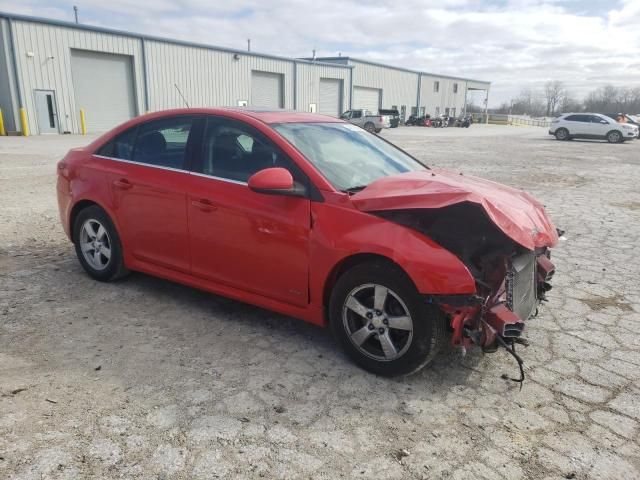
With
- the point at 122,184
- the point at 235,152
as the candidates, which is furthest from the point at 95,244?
the point at 235,152

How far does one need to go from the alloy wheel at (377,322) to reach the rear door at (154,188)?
1533 mm

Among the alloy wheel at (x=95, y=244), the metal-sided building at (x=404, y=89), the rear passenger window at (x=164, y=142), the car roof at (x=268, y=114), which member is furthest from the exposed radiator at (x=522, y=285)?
the metal-sided building at (x=404, y=89)

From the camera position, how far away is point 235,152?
387 centimetres

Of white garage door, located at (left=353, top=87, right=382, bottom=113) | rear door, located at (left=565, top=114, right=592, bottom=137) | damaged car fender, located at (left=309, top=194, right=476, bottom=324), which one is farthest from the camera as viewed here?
white garage door, located at (left=353, top=87, right=382, bottom=113)

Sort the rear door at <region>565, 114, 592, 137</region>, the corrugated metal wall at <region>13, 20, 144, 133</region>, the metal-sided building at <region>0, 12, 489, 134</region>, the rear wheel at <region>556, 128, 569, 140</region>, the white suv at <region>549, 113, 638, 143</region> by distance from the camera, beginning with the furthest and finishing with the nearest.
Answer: the rear wheel at <region>556, 128, 569, 140</region> → the rear door at <region>565, 114, 592, 137</region> → the white suv at <region>549, 113, 638, 143</region> → the metal-sided building at <region>0, 12, 489, 134</region> → the corrugated metal wall at <region>13, 20, 144, 133</region>

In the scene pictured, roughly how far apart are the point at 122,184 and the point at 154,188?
0.43 m

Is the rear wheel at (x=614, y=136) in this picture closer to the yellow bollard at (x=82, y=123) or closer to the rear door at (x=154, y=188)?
the yellow bollard at (x=82, y=123)

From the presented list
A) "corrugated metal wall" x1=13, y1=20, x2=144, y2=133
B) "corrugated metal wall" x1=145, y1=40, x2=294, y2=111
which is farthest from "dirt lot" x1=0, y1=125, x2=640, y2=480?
"corrugated metal wall" x1=145, y1=40, x2=294, y2=111

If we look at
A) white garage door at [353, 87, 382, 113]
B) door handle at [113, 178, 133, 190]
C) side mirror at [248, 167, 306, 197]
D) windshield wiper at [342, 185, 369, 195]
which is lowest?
door handle at [113, 178, 133, 190]

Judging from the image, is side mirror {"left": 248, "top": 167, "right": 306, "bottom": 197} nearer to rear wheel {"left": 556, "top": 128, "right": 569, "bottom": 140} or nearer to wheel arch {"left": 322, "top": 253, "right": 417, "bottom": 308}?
wheel arch {"left": 322, "top": 253, "right": 417, "bottom": 308}

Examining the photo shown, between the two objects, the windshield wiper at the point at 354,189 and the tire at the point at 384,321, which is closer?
the tire at the point at 384,321

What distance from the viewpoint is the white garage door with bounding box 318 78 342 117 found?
45688 mm

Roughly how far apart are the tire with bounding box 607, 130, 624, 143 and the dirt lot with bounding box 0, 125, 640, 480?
28693 millimetres

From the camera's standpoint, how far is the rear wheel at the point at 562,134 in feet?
102
